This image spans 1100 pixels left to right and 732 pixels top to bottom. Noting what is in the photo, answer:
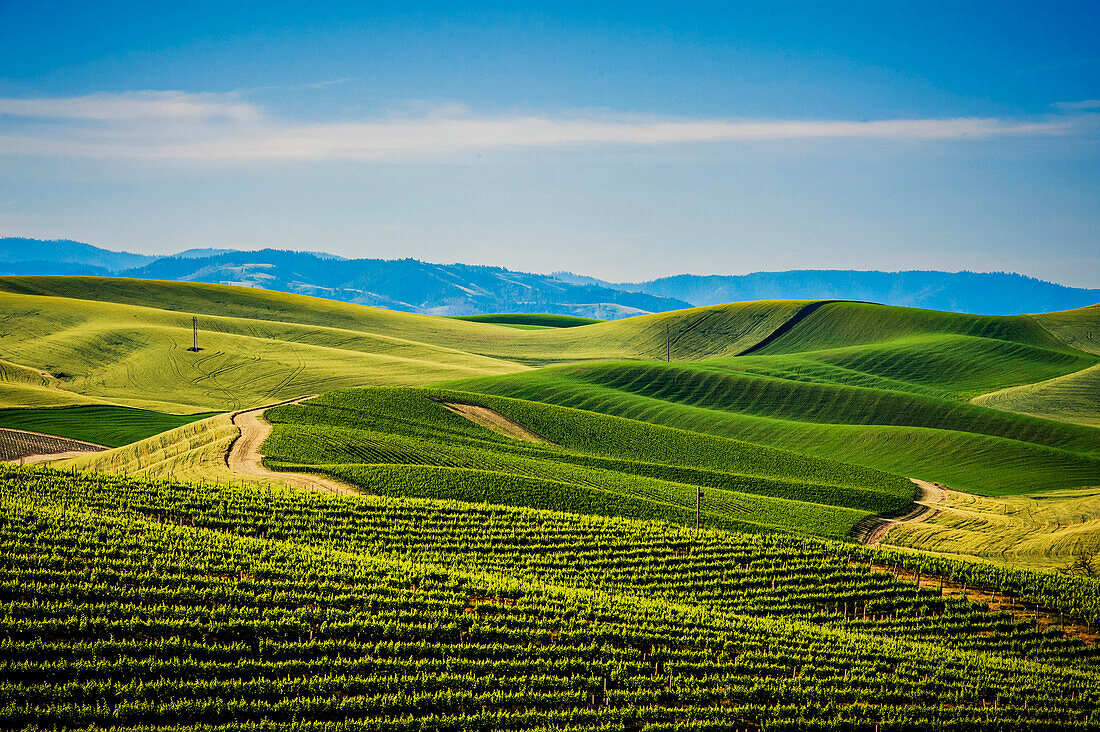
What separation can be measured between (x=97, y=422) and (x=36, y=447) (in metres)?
9.81

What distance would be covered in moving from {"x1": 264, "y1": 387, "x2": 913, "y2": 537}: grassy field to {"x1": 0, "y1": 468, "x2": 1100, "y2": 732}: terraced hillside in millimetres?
9980

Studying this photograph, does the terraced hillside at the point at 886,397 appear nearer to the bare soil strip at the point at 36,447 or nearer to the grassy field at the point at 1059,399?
the grassy field at the point at 1059,399

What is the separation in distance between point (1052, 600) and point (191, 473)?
46035 millimetres

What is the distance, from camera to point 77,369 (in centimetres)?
9425

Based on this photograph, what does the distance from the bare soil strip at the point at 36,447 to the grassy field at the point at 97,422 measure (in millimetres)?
1230

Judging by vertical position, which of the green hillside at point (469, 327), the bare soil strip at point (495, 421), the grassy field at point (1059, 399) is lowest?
the bare soil strip at point (495, 421)

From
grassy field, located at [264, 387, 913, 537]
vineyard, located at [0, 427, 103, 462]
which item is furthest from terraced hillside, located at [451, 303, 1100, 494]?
vineyard, located at [0, 427, 103, 462]

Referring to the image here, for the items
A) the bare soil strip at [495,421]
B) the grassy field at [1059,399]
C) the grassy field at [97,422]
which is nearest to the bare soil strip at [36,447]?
the grassy field at [97,422]

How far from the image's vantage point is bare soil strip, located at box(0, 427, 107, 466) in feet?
194

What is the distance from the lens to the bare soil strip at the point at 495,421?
217 ft

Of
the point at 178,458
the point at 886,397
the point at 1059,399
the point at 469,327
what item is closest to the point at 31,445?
the point at 178,458

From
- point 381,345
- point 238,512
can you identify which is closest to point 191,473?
point 238,512

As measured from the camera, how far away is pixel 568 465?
57.2m

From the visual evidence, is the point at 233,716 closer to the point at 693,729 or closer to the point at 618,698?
the point at 618,698
